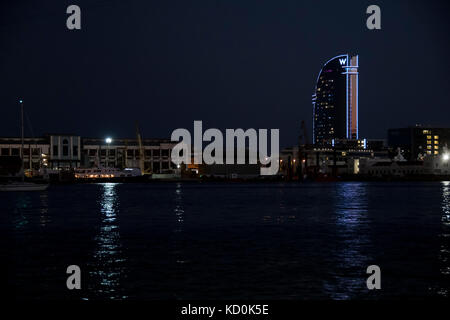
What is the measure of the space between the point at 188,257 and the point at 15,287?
378 inches

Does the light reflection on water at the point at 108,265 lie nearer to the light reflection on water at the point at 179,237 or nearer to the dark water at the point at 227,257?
the dark water at the point at 227,257

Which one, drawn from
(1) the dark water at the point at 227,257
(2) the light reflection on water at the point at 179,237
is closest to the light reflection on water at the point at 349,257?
(1) the dark water at the point at 227,257

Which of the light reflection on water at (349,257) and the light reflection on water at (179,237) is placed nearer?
the light reflection on water at (349,257)

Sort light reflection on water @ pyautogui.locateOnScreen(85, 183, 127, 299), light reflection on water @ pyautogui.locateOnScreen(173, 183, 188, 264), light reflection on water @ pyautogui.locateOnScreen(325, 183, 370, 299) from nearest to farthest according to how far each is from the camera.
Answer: light reflection on water @ pyautogui.locateOnScreen(85, 183, 127, 299) < light reflection on water @ pyautogui.locateOnScreen(325, 183, 370, 299) < light reflection on water @ pyautogui.locateOnScreen(173, 183, 188, 264)

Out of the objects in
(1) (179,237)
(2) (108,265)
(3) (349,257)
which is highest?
(2) (108,265)

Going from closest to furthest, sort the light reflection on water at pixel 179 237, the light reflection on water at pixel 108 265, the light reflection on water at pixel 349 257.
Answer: the light reflection on water at pixel 108 265, the light reflection on water at pixel 349 257, the light reflection on water at pixel 179 237

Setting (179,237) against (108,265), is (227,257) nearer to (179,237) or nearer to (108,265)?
(108,265)

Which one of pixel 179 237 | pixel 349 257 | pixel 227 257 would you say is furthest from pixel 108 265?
pixel 179 237

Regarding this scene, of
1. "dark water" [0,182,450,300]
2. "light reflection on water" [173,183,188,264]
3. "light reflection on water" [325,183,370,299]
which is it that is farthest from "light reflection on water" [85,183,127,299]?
"light reflection on water" [325,183,370,299]

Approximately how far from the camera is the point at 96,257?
2838 cm

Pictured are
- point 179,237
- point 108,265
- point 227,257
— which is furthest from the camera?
point 179,237

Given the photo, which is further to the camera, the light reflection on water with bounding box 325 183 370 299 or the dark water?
the light reflection on water with bounding box 325 183 370 299

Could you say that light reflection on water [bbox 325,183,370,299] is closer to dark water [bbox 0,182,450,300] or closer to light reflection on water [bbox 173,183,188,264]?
dark water [bbox 0,182,450,300]
